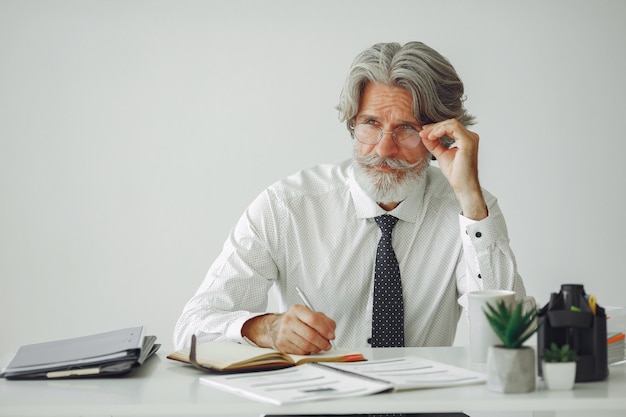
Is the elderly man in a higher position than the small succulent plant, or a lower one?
higher

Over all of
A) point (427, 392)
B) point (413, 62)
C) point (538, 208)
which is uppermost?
point (413, 62)

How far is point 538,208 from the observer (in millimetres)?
3598

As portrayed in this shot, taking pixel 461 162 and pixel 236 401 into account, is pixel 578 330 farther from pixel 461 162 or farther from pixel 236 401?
pixel 461 162

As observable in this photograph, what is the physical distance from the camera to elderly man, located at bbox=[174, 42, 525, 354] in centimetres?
224

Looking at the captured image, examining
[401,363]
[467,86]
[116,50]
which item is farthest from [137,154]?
[401,363]

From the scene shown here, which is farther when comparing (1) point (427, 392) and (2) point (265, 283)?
(2) point (265, 283)

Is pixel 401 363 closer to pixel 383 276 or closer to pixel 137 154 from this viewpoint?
pixel 383 276

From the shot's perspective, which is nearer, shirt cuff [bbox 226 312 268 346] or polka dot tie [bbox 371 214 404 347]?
shirt cuff [bbox 226 312 268 346]

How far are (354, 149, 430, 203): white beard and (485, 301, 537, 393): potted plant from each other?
3.16 feet

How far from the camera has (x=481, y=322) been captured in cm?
159

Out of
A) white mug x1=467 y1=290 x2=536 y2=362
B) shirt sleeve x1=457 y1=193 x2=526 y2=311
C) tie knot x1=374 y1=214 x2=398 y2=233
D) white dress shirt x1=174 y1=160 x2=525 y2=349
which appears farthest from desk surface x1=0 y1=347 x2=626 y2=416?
tie knot x1=374 y1=214 x2=398 y2=233

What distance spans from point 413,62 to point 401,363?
104 cm

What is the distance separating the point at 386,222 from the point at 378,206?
51 millimetres

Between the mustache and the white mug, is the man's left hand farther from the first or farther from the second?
the white mug
